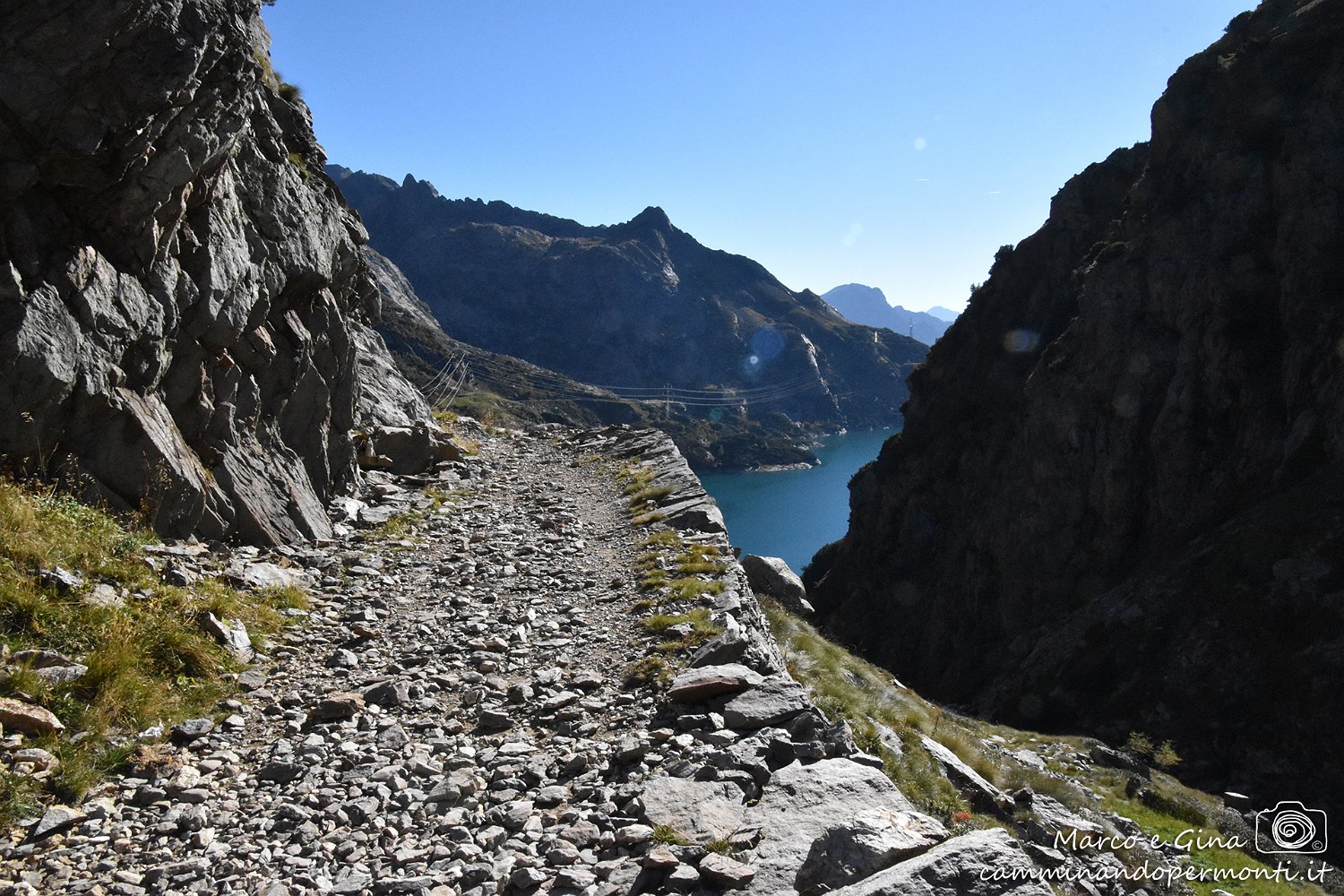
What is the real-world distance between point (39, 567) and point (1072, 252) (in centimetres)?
7992

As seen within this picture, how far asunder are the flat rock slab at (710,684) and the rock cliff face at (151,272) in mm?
7669

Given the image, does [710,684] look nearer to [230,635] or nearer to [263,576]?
[230,635]

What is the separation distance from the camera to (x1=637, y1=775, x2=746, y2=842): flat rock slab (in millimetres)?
5508

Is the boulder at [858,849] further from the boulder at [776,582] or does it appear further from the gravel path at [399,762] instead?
the boulder at [776,582]

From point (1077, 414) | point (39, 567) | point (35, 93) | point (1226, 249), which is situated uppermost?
point (1226, 249)

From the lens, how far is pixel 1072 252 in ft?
237

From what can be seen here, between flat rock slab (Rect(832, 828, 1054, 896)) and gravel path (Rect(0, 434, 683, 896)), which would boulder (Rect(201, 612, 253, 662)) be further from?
flat rock slab (Rect(832, 828, 1054, 896))

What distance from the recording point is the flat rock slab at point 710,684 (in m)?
7.77

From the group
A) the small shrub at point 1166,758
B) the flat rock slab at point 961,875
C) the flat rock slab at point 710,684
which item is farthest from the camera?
the small shrub at point 1166,758

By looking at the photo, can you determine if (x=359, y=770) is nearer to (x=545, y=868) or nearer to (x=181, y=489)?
(x=545, y=868)

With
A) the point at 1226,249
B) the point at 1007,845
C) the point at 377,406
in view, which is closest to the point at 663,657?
the point at 1007,845

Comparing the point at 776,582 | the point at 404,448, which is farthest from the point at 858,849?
the point at 404,448

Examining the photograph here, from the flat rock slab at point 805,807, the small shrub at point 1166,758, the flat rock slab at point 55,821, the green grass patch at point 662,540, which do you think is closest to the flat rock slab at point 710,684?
the flat rock slab at point 805,807

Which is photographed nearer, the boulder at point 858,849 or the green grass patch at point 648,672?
the boulder at point 858,849
